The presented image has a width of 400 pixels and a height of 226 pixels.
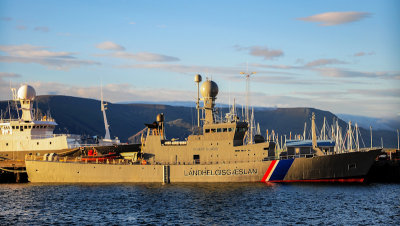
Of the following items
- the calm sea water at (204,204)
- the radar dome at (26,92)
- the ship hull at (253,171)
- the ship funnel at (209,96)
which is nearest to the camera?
the calm sea water at (204,204)

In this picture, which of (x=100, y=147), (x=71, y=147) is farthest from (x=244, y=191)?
(x=71, y=147)

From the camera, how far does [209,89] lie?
2015 inches

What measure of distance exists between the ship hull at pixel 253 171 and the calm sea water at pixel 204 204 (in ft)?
4.50

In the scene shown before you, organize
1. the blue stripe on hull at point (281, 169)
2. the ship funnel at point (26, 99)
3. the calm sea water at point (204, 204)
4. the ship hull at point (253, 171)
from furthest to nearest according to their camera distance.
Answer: the ship funnel at point (26, 99)
the ship hull at point (253, 171)
the blue stripe on hull at point (281, 169)
the calm sea water at point (204, 204)

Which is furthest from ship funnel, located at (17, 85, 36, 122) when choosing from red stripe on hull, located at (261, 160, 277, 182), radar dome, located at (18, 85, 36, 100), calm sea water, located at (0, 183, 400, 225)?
red stripe on hull, located at (261, 160, 277, 182)

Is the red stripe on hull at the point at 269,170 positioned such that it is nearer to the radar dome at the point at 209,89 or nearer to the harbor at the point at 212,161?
the harbor at the point at 212,161

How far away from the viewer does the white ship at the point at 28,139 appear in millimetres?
60406

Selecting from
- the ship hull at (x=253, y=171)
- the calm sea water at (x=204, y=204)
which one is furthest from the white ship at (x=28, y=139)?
the calm sea water at (x=204, y=204)

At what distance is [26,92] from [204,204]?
37.3m

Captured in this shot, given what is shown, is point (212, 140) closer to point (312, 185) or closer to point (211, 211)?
point (312, 185)

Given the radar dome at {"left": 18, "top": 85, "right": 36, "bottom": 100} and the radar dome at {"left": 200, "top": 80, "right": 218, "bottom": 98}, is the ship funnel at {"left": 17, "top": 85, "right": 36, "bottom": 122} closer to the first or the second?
the radar dome at {"left": 18, "top": 85, "right": 36, "bottom": 100}

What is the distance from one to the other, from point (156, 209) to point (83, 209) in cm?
577

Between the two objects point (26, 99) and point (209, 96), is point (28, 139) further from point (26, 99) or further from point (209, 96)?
A: point (209, 96)

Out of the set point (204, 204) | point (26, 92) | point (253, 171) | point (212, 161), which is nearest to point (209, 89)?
point (212, 161)
